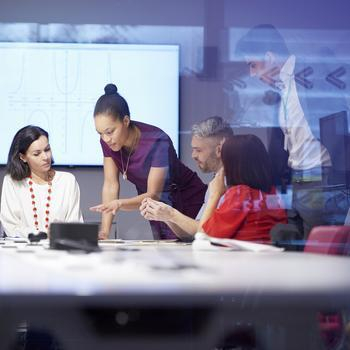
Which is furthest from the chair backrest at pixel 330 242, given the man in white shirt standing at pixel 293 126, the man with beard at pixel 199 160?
the man with beard at pixel 199 160

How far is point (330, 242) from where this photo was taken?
164cm

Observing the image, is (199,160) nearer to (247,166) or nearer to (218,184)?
(218,184)

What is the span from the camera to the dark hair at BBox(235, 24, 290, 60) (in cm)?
410

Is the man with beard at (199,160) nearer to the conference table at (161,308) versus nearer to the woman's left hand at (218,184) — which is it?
the woman's left hand at (218,184)

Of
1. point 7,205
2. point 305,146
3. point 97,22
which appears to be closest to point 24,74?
point 97,22

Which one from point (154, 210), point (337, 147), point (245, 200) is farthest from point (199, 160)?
point (245, 200)

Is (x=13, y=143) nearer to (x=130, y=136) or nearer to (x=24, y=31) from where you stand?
A: (x=130, y=136)

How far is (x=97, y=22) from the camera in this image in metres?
4.07

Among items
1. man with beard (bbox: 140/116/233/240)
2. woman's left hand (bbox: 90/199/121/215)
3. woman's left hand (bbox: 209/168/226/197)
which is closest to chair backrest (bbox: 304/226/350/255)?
woman's left hand (bbox: 209/168/226/197)

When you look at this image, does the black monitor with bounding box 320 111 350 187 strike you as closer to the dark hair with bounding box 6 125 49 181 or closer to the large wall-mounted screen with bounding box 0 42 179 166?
the large wall-mounted screen with bounding box 0 42 179 166

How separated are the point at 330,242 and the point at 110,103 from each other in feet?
8.25

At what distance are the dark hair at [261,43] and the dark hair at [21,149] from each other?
145 centimetres

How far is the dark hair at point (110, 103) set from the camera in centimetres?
386

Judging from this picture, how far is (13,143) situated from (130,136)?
27.5 inches
